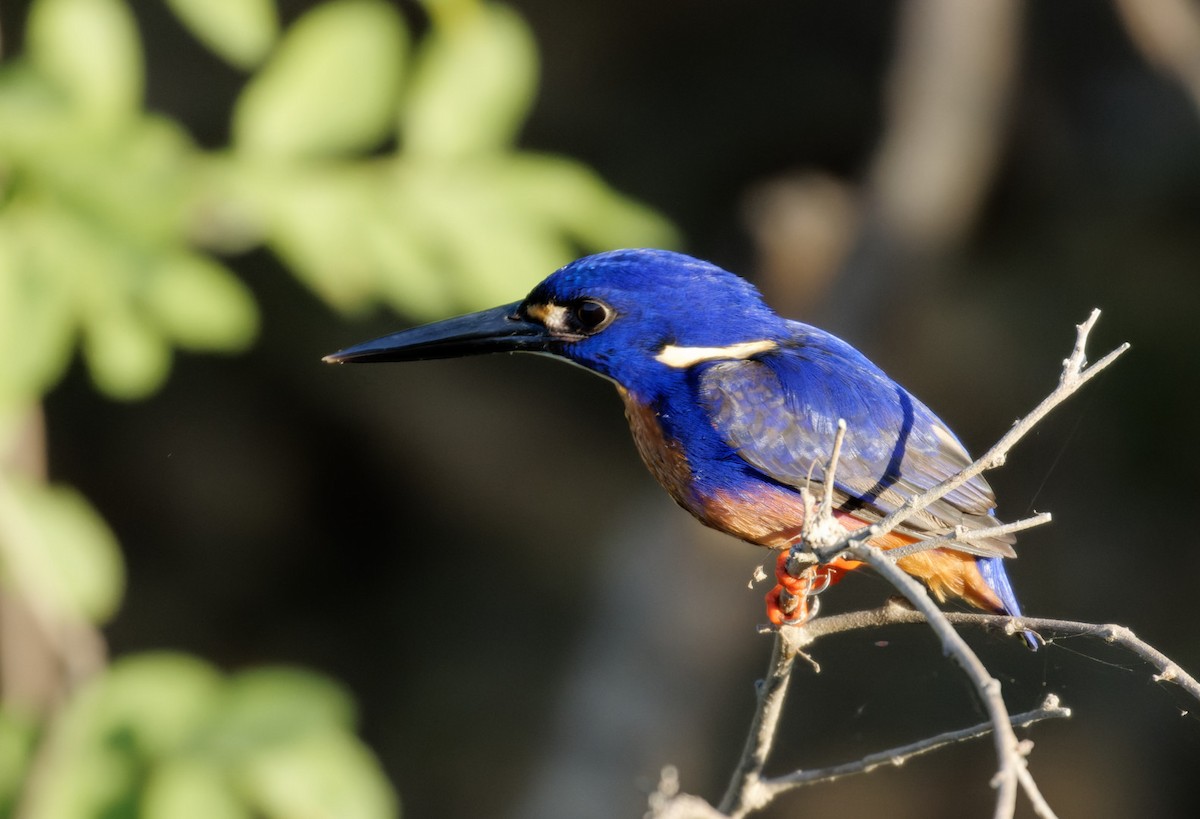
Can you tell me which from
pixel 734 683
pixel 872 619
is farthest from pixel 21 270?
pixel 734 683

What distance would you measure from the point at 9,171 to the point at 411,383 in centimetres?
363

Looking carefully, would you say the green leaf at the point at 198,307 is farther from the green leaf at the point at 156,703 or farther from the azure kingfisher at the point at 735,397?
the green leaf at the point at 156,703

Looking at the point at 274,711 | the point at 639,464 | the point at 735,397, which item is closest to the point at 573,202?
the point at 735,397

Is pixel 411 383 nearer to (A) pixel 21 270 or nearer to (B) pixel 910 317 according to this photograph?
(B) pixel 910 317

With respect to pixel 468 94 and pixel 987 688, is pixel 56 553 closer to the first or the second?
pixel 468 94

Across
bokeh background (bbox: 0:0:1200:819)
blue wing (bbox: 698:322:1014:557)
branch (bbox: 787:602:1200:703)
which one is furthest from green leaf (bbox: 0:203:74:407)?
bokeh background (bbox: 0:0:1200:819)

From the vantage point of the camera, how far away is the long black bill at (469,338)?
2355 millimetres

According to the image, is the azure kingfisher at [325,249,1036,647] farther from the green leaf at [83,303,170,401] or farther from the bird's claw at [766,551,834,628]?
the green leaf at [83,303,170,401]

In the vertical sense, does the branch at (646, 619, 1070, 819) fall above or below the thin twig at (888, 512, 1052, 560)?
below

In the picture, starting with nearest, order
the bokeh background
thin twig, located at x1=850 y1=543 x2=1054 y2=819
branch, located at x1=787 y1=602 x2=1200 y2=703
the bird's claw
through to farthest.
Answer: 1. thin twig, located at x1=850 y1=543 x2=1054 y2=819
2. branch, located at x1=787 y1=602 x2=1200 y2=703
3. the bird's claw
4. the bokeh background

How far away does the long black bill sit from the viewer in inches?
92.7

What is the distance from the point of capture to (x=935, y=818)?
5.58 m

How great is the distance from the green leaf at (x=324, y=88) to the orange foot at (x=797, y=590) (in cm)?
118

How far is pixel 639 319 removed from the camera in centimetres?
229
